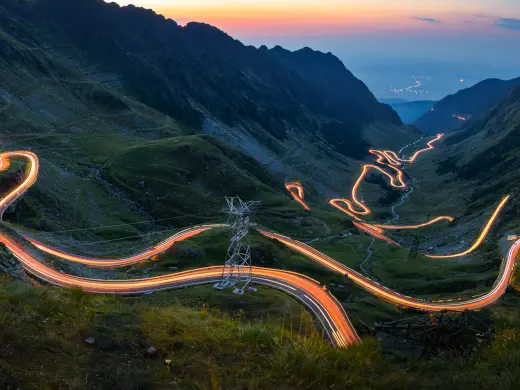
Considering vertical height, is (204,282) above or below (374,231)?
above

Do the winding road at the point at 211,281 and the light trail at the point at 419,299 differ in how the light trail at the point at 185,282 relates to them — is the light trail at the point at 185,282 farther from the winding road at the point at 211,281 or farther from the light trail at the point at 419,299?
the light trail at the point at 419,299

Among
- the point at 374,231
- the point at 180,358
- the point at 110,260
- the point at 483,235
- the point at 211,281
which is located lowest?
the point at 374,231

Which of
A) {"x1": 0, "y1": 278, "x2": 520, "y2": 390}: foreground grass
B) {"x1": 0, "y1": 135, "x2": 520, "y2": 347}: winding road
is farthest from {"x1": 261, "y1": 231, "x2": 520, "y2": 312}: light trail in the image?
{"x1": 0, "y1": 278, "x2": 520, "y2": 390}: foreground grass

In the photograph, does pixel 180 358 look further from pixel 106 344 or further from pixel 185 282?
pixel 185 282

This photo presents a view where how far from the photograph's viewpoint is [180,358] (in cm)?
2214

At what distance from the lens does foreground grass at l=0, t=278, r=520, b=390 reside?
63.2 feet

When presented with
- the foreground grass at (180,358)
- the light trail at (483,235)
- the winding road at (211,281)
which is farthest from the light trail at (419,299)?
the foreground grass at (180,358)

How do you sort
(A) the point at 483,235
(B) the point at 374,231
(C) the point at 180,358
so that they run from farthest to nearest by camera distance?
(B) the point at 374,231
(A) the point at 483,235
(C) the point at 180,358

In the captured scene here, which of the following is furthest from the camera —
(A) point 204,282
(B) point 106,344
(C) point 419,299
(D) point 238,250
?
(C) point 419,299

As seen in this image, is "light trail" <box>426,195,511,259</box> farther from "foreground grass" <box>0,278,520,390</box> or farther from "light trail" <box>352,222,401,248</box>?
"foreground grass" <box>0,278,520,390</box>

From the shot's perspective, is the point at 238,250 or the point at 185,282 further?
the point at 185,282

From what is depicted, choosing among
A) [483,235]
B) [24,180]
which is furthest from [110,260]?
[483,235]

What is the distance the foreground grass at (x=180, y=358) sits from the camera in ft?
63.2

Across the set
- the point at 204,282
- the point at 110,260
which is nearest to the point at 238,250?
the point at 204,282
